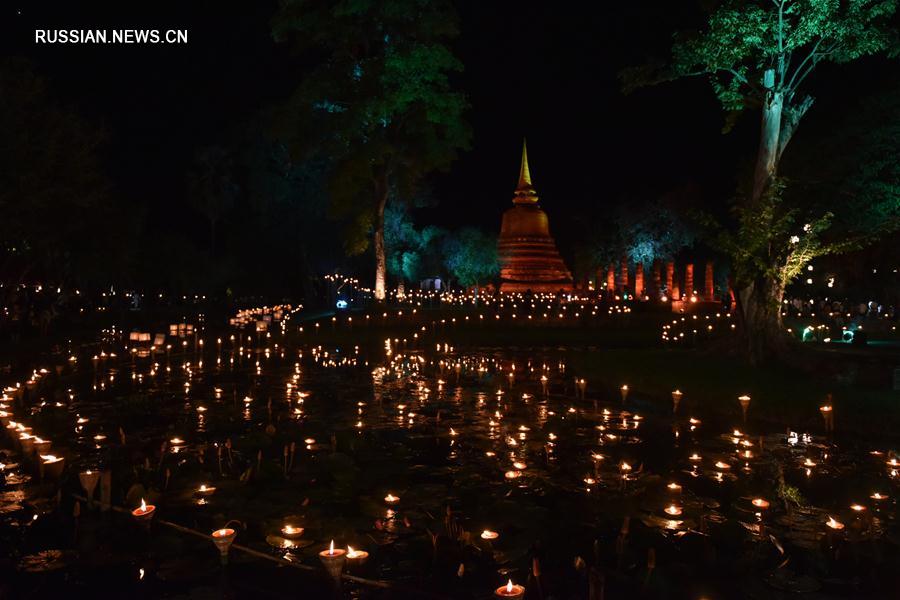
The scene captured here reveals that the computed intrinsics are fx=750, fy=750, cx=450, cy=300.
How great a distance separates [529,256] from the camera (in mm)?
55688

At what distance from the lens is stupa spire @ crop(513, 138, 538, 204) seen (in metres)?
59.5

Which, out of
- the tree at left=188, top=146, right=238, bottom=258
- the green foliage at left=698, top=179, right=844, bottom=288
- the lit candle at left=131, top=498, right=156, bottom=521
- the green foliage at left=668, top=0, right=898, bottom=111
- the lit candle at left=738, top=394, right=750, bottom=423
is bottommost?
the lit candle at left=131, top=498, right=156, bottom=521

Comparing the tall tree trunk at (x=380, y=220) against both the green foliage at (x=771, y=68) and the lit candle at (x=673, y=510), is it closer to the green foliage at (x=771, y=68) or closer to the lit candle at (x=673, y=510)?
the green foliage at (x=771, y=68)

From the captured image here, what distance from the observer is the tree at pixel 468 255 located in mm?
52469

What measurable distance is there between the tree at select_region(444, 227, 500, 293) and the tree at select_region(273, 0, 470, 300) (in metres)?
21.2

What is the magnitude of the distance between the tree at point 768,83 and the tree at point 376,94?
40.3 feet

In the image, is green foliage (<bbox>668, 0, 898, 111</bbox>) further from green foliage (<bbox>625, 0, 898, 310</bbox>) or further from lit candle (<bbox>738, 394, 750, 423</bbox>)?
lit candle (<bbox>738, 394, 750, 423</bbox>)

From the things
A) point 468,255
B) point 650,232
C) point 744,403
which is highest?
point 650,232

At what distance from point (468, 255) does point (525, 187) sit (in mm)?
10696

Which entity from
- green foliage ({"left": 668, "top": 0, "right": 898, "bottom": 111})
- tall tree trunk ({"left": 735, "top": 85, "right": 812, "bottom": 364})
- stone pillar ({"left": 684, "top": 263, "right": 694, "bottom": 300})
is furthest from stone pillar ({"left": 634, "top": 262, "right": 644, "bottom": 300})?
green foliage ({"left": 668, "top": 0, "right": 898, "bottom": 111})

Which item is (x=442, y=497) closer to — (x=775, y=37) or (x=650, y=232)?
(x=775, y=37)

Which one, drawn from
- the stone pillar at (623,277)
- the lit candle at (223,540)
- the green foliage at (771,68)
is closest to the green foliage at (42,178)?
the green foliage at (771,68)

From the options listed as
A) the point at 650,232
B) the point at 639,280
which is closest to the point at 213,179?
the point at 650,232

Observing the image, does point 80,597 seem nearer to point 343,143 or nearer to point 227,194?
point 343,143
